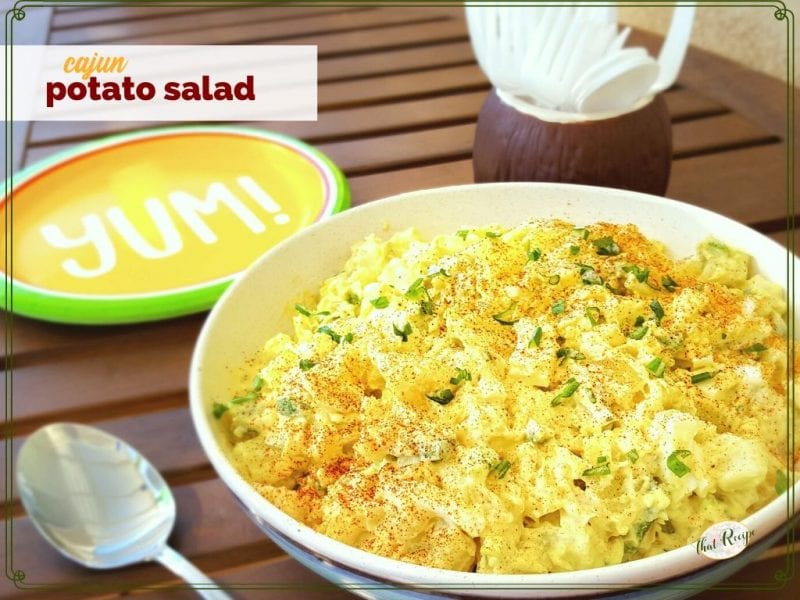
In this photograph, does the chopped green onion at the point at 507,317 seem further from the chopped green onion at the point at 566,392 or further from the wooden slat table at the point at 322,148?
the wooden slat table at the point at 322,148

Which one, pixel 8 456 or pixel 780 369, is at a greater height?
pixel 780 369

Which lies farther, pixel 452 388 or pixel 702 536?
pixel 452 388

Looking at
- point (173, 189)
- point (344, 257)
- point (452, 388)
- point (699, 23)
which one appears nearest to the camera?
point (452, 388)

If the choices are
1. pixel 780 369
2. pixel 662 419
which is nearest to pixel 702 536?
pixel 662 419

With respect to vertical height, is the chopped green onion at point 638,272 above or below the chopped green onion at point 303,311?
above

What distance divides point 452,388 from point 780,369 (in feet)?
0.96

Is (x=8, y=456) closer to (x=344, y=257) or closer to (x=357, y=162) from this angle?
(x=344, y=257)

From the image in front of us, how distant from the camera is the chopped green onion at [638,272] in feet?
2.60

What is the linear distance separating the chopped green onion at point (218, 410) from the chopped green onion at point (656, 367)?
37cm

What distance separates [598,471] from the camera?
0.63 metres

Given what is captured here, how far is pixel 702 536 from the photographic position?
60 cm

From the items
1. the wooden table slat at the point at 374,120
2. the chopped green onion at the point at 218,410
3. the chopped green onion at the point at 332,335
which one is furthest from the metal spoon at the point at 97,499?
the wooden table slat at the point at 374,120

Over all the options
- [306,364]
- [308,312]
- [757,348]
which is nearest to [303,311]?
[308,312]

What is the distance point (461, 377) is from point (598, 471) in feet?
0.45
